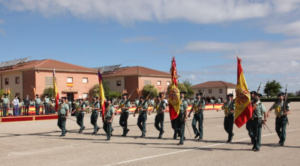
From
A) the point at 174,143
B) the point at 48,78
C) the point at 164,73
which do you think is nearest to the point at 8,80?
the point at 48,78

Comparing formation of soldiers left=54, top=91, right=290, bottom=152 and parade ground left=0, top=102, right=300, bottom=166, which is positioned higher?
formation of soldiers left=54, top=91, right=290, bottom=152

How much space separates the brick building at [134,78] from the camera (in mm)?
55747

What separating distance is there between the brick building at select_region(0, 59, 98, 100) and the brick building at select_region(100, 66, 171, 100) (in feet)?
22.7

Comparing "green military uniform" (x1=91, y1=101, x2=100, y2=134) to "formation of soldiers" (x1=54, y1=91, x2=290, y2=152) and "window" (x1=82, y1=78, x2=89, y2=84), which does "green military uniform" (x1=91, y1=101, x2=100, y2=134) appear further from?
"window" (x1=82, y1=78, x2=89, y2=84)

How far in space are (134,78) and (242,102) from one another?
4597 centimetres

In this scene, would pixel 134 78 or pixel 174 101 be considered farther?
pixel 134 78

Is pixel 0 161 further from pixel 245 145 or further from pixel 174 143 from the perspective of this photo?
pixel 245 145

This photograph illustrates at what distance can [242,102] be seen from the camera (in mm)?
10398

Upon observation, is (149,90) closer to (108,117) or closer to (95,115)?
(95,115)

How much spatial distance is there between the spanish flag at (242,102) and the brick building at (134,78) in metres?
44.0

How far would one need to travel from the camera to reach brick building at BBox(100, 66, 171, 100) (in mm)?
55747

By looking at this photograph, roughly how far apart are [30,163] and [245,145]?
6.68 meters

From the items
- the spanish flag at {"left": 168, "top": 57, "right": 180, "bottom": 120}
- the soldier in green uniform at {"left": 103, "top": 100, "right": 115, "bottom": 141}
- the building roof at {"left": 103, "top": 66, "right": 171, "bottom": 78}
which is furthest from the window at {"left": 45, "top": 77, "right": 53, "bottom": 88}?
the spanish flag at {"left": 168, "top": 57, "right": 180, "bottom": 120}

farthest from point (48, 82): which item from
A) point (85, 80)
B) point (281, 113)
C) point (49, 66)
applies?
point (281, 113)
